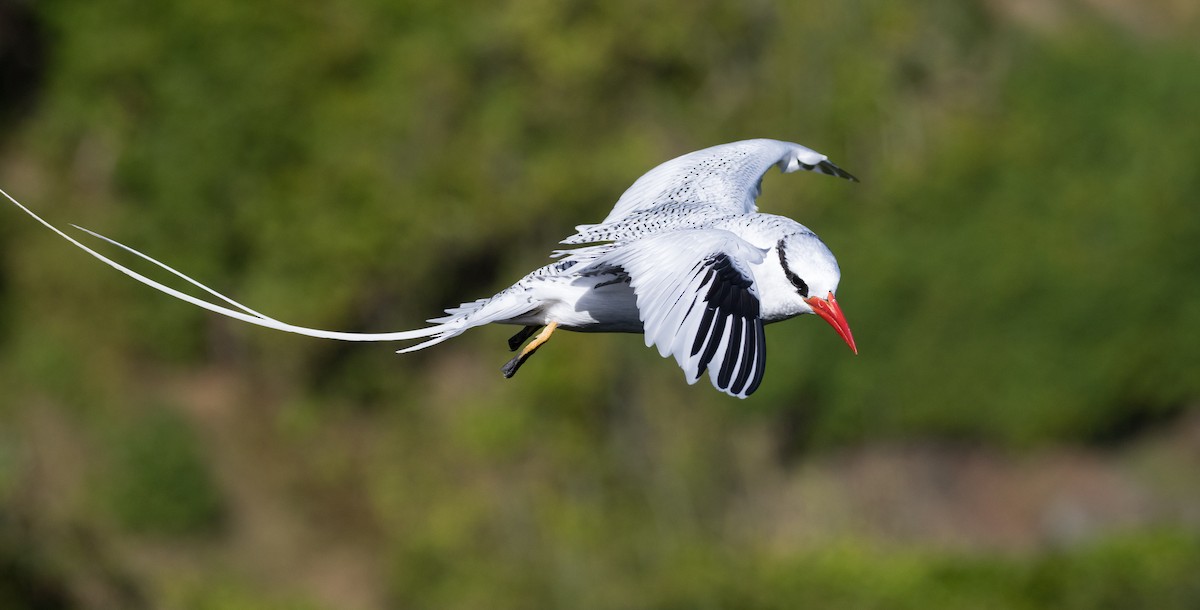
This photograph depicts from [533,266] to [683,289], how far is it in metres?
22.8

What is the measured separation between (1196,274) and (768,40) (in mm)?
9107

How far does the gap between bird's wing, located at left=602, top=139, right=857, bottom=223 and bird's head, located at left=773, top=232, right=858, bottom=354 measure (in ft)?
4.79

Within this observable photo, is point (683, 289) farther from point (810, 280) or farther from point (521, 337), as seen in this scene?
point (521, 337)

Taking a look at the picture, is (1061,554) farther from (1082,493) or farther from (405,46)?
(405,46)

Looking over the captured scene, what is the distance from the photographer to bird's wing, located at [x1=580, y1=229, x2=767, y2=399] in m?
9.49

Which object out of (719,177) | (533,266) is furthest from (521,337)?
(533,266)

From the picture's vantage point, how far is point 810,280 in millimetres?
10586

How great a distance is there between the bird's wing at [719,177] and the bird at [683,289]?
3 cm

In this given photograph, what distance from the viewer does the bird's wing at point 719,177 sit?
1278 centimetres

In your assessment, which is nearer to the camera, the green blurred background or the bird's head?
the bird's head

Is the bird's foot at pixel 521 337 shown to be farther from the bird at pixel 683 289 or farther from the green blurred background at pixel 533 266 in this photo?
the green blurred background at pixel 533 266

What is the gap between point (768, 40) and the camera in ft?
108

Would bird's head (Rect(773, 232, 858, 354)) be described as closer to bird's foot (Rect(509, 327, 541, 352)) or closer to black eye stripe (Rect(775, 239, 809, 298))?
black eye stripe (Rect(775, 239, 809, 298))

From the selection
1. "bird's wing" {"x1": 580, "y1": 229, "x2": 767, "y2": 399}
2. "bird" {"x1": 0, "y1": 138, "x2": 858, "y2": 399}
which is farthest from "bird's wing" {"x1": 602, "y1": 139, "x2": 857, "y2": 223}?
"bird's wing" {"x1": 580, "y1": 229, "x2": 767, "y2": 399}
